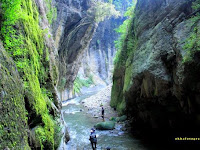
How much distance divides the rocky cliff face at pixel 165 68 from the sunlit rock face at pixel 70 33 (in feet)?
36.7

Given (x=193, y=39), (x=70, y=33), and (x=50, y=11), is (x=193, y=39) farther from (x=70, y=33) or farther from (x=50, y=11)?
(x=70, y=33)

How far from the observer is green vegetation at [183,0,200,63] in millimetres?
6107

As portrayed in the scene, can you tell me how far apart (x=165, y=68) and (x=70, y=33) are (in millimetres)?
17116

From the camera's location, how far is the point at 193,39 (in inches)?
251

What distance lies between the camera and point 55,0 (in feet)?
62.9

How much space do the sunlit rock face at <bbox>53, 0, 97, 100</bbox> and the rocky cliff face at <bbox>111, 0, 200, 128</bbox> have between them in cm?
1118

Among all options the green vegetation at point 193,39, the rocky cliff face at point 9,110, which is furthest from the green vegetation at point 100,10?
the rocky cliff face at point 9,110

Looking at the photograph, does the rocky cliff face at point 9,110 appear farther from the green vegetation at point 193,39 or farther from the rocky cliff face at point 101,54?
the rocky cliff face at point 101,54

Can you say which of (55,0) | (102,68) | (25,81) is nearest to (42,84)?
(25,81)

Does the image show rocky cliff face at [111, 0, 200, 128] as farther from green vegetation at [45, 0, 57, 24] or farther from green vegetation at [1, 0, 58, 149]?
green vegetation at [45, 0, 57, 24]

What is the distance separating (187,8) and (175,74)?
3244 mm

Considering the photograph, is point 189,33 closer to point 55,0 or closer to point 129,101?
point 129,101

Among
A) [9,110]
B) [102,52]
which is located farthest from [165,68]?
[102,52]

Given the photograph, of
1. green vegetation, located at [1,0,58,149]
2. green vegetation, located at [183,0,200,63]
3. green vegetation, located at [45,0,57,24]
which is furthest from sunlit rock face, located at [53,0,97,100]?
green vegetation, located at [183,0,200,63]
